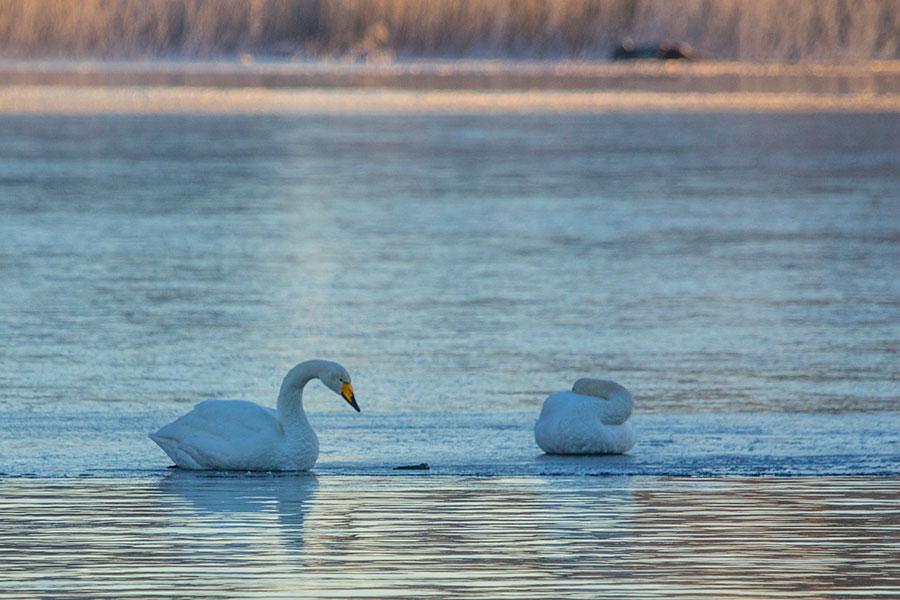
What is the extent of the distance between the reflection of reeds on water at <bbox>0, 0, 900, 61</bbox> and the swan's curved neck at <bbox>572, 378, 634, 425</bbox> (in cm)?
8254

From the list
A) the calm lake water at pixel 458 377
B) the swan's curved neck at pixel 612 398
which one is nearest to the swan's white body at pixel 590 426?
the swan's curved neck at pixel 612 398

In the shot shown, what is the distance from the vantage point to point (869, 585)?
5852mm

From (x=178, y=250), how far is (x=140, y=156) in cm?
1352

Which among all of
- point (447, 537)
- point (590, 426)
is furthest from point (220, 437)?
point (447, 537)

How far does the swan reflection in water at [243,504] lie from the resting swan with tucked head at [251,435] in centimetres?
5

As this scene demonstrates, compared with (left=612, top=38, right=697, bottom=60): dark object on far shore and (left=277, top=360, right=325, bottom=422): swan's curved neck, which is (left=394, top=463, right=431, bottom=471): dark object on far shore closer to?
(left=277, top=360, right=325, bottom=422): swan's curved neck

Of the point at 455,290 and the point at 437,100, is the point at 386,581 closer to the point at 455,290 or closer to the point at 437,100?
the point at 455,290

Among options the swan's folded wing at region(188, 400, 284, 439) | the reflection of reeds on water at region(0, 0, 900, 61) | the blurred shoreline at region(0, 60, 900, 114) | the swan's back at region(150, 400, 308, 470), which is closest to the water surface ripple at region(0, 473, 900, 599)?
the swan's back at region(150, 400, 308, 470)

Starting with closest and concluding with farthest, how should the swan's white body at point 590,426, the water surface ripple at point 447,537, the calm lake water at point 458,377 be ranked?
the water surface ripple at point 447,537, the calm lake water at point 458,377, the swan's white body at point 590,426

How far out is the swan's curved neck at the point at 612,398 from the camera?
8438 millimetres

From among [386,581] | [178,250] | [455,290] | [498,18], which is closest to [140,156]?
[178,250]

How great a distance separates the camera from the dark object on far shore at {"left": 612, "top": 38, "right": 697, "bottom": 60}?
89375mm

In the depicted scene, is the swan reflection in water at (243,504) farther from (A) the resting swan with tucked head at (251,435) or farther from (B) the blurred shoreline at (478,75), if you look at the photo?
(B) the blurred shoreline at (478,75)

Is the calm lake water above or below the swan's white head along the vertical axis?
below
